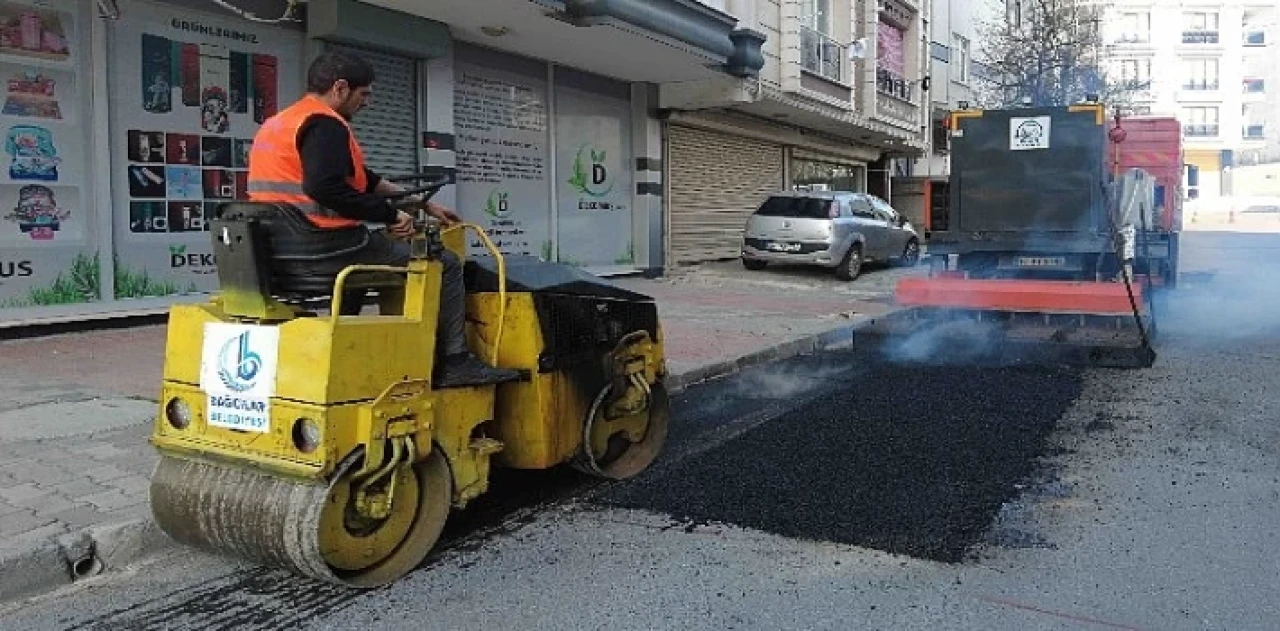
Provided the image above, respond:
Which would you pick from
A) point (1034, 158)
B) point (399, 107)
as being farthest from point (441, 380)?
point (399, 107)

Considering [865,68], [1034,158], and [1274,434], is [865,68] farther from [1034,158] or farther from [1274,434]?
[1274,434]

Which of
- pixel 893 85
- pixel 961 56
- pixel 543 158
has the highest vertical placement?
pixel 961 56

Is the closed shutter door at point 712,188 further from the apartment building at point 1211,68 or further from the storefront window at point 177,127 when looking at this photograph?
the apartment building at point 1211,68

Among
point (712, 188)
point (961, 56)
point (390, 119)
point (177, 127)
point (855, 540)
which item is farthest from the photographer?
point (961, 56)

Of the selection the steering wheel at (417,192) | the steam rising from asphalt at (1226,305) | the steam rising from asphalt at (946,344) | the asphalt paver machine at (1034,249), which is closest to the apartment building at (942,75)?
the steam rising from asphalt at (1226,305)

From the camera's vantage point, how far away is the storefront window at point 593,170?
15695mm

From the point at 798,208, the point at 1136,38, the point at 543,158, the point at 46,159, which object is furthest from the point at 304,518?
the point at 1136,38

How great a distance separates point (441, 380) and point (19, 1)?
7232 mm

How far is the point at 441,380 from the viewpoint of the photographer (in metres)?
4.11

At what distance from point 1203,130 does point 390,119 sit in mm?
76300

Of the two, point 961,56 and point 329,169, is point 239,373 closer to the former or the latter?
point 329,169

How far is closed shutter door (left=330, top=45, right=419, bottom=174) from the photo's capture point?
12023 mm

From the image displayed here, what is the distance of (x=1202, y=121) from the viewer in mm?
74688

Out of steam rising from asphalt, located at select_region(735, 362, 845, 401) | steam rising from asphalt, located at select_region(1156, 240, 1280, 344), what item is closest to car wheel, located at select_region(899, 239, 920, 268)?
steam rising from asphalt, located at select_region(1156, 240, 1280, 344)
